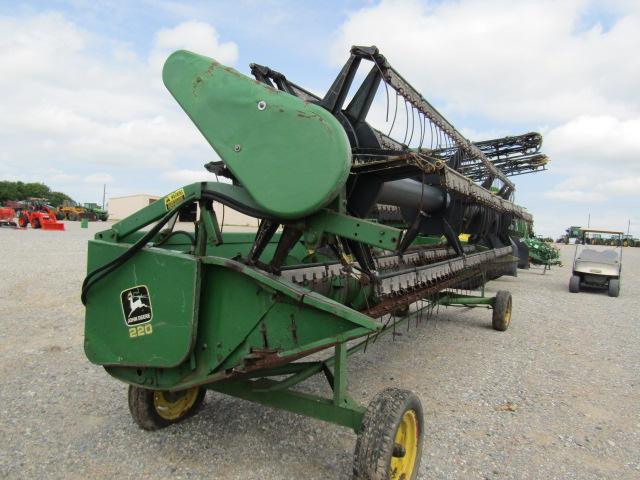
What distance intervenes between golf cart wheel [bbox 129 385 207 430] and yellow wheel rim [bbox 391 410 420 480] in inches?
60.5

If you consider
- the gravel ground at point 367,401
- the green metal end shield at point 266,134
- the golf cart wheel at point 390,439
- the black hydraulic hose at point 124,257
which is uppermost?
the green metal end shield at point 266,134

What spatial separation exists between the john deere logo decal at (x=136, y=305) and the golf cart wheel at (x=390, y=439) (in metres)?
1.35

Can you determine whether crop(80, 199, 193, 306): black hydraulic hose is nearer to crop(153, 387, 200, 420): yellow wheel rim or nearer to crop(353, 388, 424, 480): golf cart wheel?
crop(153, 387, 200, 420): yellow wheel rim

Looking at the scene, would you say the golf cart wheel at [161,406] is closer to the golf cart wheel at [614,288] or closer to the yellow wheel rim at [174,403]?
the yellow wheel rim at [174,403]

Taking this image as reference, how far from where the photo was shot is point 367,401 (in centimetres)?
413

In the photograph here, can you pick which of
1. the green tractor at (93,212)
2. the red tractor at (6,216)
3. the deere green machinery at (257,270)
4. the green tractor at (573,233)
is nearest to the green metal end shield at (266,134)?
the deere green machinery at (257,270)

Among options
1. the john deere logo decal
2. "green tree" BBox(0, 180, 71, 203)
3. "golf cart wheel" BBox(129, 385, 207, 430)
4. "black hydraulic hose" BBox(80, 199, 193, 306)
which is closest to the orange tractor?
"golf cart wheel" BBox(129, 385, 207, 430)

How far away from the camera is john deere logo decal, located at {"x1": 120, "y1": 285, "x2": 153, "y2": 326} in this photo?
8.77ft

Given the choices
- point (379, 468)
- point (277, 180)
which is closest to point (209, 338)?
point (277, 180)

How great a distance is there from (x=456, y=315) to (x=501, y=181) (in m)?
2.68

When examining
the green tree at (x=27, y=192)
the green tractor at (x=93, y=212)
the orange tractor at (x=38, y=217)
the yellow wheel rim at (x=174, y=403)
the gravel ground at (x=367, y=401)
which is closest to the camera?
the gravel ground at (x=367, y=401)

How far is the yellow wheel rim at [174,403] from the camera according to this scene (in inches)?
130

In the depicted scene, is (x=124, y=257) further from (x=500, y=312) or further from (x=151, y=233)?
(x=500, y=312)

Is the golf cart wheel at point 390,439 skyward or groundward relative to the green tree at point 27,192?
groundward
